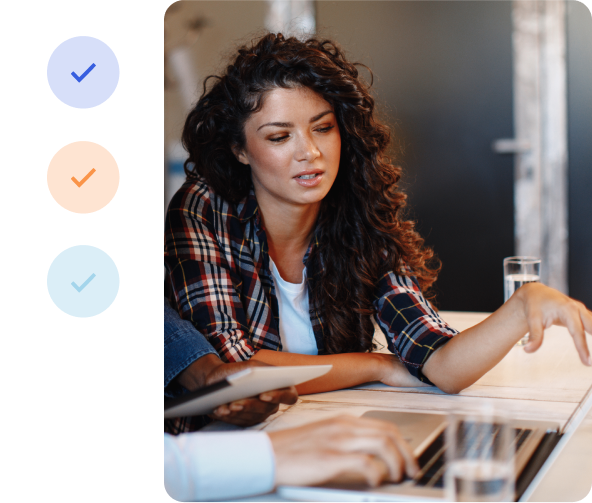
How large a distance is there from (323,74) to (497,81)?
0.27m

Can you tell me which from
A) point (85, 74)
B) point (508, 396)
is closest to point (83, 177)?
point (85, 74)

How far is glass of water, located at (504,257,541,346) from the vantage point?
0.80 metres

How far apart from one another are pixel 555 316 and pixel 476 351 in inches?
7.1

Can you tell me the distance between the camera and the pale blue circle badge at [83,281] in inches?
18.8

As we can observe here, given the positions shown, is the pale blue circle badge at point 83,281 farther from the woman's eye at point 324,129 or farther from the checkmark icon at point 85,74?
the woman's eye at point 324,129

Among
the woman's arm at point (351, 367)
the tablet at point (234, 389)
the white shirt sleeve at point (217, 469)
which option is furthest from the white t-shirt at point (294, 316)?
the white shirt sleeve at point (217, 469)

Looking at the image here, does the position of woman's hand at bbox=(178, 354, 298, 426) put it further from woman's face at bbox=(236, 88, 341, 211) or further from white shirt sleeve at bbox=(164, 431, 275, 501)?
woman's face at bbox=(236, 88, 341, 211)

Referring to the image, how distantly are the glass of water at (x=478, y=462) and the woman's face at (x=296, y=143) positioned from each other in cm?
48

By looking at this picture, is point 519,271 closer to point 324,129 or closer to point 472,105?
point 472,105

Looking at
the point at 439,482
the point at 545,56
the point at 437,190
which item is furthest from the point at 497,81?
the point at 439,482

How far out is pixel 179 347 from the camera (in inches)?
29.3

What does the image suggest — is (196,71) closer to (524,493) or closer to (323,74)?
(323,74)

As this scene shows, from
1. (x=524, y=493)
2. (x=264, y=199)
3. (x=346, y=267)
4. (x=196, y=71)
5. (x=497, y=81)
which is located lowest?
(x=524, y=493)

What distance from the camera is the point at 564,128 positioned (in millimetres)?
787
